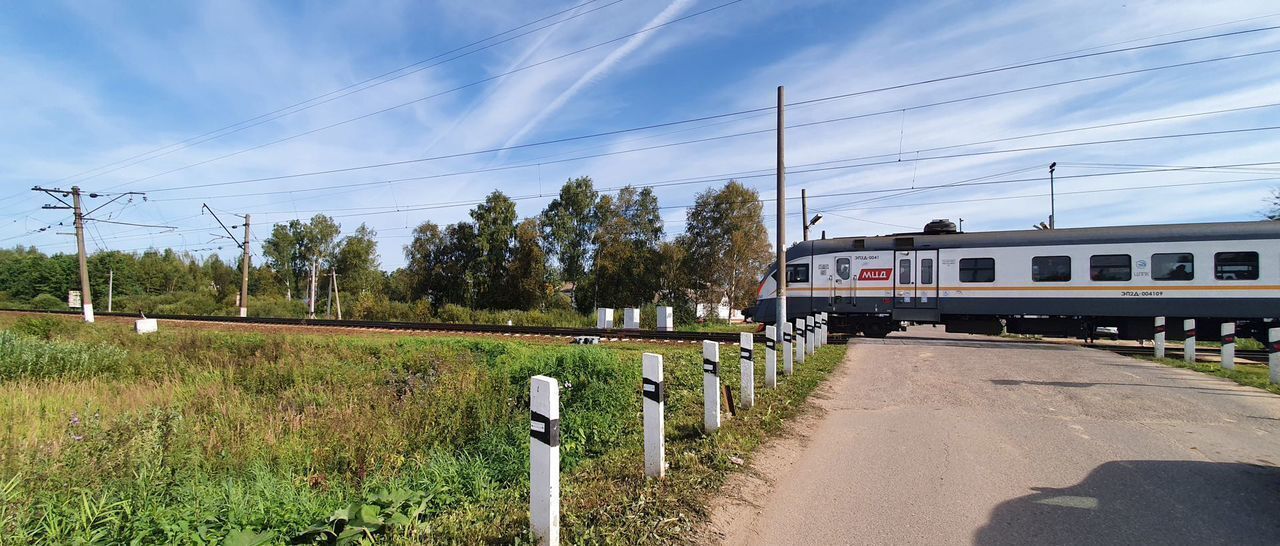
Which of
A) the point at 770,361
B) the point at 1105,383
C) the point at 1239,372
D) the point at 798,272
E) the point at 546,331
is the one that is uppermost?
the point at 798,272

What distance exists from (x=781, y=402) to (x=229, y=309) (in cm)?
5318

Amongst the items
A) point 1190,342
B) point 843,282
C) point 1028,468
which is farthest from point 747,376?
point 843,282

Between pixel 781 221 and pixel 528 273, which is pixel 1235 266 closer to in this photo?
pixel 781 221

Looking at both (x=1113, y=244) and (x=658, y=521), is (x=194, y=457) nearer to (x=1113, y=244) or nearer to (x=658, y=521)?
(x=658, y=521)

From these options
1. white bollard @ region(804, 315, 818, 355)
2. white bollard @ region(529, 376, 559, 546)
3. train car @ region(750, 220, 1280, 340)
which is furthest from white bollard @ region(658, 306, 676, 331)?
white bollard @ region(529, 376, 559, 546)

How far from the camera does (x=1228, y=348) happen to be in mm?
11500

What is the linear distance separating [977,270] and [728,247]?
979 inches

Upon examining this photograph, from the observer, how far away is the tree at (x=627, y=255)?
Result: 41438mm

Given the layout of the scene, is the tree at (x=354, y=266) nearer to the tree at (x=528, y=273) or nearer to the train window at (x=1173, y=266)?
the tree at (x=528, y=273)

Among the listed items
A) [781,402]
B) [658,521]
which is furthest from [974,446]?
[658,521]

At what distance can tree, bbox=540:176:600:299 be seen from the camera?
49.1 metres

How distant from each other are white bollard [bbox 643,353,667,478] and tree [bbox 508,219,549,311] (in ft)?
133

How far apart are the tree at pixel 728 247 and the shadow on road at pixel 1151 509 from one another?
36.8 metres

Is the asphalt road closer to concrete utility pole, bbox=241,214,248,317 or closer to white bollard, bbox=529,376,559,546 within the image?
white bollard, bbox=529,376,559,546
